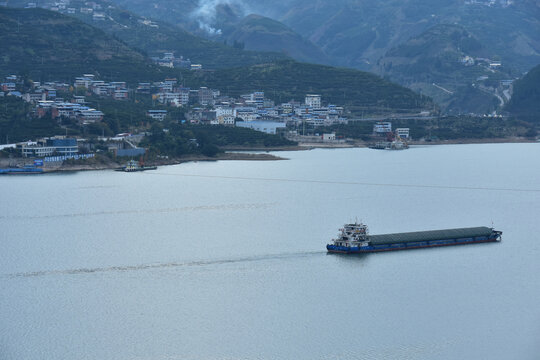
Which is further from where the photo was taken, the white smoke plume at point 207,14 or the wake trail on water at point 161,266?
the white smoke plume at point 207,14

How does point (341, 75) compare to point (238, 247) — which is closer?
point (238, 247)

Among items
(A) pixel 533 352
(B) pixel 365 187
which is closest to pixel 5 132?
(B) pixel 365 187

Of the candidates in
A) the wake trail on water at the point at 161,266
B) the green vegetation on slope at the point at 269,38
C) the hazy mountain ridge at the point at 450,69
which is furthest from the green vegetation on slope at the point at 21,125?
the green vegetation on slope at the point at 269,38

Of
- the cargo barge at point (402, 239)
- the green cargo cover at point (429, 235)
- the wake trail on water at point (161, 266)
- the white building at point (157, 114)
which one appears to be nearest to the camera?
the wake trail on water at point (161, 266)

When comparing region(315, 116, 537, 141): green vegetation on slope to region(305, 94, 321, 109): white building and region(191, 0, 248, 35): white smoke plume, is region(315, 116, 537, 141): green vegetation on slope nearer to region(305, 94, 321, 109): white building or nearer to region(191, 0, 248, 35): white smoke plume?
region(305, 94, 321, 109): white building

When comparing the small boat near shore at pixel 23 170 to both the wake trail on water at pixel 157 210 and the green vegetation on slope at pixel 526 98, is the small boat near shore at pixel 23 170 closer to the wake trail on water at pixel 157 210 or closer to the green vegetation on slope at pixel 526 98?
the wake trail on water at pixel 157 210

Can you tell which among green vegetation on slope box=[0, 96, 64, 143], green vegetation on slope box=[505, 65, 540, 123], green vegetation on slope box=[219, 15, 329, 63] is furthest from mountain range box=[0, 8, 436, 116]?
green vegetation on slope box=[219, 15, 329, 63]

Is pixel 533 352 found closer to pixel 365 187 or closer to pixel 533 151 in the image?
pixel 365 187
